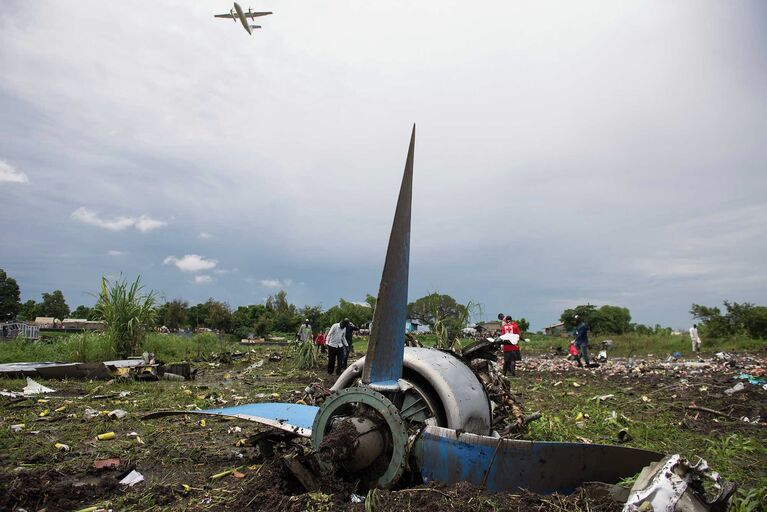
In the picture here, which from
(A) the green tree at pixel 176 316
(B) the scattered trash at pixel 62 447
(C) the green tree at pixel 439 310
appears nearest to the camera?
(B) the scattered trash at pixel 62 447

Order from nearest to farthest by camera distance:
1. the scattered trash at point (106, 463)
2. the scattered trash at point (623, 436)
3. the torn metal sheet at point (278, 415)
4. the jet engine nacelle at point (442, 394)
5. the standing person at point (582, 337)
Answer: the jet engine nacelle at point (442, 394)
the torn metal sheet at point (278, 415)
the scattered trash at point (106, 463)
the scattered trash at point (623, 436)
the standing person at point (582, 337)

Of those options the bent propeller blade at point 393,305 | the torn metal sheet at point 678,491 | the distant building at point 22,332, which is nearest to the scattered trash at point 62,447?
the bent propeller blade at point 393,305

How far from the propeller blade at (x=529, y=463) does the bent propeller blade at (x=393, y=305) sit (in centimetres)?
69

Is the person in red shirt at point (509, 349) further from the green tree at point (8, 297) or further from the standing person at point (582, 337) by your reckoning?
the green tree at point (8, 297)

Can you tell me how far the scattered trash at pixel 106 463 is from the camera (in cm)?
466

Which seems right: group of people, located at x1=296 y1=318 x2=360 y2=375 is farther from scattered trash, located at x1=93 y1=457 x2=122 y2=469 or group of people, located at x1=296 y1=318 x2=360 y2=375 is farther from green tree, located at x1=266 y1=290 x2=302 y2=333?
green tree, located at x1=266 y1=290 x2=302 y2=333

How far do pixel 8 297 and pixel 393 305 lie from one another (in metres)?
70.0

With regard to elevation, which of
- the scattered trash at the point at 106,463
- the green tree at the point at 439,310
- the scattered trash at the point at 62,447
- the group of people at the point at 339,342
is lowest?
the scattered trash at the point at 62,447

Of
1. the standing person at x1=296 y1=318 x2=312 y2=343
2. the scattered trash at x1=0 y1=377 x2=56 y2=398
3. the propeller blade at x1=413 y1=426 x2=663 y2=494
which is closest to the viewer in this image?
the propeller blade at x1=413 y1=426 x2=663 y2=494

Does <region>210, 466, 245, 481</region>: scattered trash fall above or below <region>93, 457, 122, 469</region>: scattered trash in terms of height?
above

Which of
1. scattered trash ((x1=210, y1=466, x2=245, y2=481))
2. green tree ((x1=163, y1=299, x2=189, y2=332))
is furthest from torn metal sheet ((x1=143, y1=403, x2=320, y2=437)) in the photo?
green tree ((x1=163, y1=299, x2=189, y2=332))

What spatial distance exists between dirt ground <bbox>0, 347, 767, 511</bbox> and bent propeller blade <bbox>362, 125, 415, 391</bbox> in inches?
35.3

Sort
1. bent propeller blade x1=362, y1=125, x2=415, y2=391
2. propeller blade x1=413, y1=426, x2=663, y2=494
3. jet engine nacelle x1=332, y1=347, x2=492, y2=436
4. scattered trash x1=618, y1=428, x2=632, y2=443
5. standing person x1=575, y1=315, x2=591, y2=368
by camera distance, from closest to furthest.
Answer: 1. propeller blade x1=413, y1=426, x2=663, y2=494
2. bent propeller blade x1=362, y1=125, x2=415, y2=391
3. jet engine nacelle x1=332, y1=347, x2=492, y2=436
4. scattered trash x1=618, y1=428, x2=632, y2=443
5. standing person x1=575, y1=315, x2=591, y2=368

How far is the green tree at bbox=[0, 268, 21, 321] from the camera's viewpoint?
181 feet
